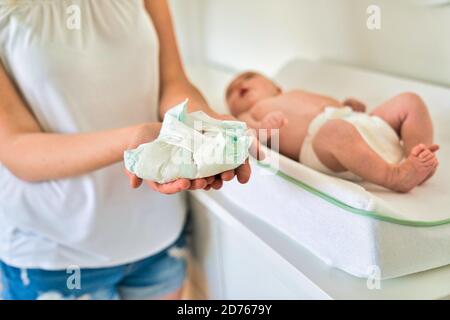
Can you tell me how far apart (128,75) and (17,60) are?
0.15 metres

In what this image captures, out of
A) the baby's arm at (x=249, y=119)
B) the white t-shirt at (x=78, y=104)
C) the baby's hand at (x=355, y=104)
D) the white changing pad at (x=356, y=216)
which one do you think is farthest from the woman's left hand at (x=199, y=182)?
the baby's hand at (x=355, y=104)

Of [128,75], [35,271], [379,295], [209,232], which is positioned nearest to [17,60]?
[128,75]

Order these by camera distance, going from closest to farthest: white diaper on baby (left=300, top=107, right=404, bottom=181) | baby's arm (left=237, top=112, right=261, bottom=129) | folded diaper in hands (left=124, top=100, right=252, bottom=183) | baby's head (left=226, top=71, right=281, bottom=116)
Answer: folded diaper in hands (left=124, top=100, right=252, bottom=183), white diaper on baby (left=300, top=107, right=404, bottom=181), baby's arm (left=237, top=112, right=261, bottom=129), baby's head (left=226, top=71, right=281, bottom=116)

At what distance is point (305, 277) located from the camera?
0.66m

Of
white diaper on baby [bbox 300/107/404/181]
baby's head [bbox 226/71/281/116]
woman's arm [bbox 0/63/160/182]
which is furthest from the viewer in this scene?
baby's head [bbox 226/71/281/116]

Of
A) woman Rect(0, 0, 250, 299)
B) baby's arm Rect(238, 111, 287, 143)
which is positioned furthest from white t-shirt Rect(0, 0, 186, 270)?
baby's arm Rect(238, 111, 287, 143)

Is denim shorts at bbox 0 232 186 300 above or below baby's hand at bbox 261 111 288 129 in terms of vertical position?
below

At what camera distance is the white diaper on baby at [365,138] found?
2.57 ft

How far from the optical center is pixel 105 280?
825 mm

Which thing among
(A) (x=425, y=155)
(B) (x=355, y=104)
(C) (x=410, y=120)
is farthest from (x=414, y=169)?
(B) (x=355, y=104)

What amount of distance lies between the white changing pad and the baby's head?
0.98 feet

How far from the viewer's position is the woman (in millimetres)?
692

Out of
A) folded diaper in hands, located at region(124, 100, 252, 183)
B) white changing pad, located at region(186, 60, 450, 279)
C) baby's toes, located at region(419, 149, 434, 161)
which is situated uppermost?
folded diaper in hands, located at region(124, 100, 252, 183)

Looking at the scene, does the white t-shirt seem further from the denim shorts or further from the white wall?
the white wall
